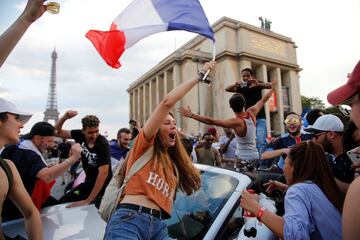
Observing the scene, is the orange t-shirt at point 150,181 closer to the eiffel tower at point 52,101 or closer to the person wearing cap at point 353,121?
the person wearing cap at point 353,121

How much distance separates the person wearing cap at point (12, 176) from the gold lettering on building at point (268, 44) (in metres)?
43.5

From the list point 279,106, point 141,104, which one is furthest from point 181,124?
point 141,104

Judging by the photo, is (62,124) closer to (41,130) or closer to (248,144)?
(41,130)

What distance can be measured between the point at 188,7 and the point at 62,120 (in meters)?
2.49

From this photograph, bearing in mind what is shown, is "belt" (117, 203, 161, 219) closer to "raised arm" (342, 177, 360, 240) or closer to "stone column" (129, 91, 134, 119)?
"raised arm" (342, 177, 360, 240)

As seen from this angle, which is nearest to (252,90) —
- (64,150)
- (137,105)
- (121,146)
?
(121,146)

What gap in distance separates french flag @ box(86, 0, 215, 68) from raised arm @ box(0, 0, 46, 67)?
4.46 feet

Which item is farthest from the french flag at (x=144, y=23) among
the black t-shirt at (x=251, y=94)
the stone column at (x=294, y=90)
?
the stone column at (x=294, y=90)

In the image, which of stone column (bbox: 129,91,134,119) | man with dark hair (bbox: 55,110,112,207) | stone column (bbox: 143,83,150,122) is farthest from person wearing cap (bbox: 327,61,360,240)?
stone column (bbox: 129,91,134,119)

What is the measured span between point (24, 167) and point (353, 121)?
280 centimetres

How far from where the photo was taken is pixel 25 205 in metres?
2.19

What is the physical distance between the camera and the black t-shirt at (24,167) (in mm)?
2873

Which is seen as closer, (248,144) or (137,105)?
(248,144)

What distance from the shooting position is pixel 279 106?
45156mm
